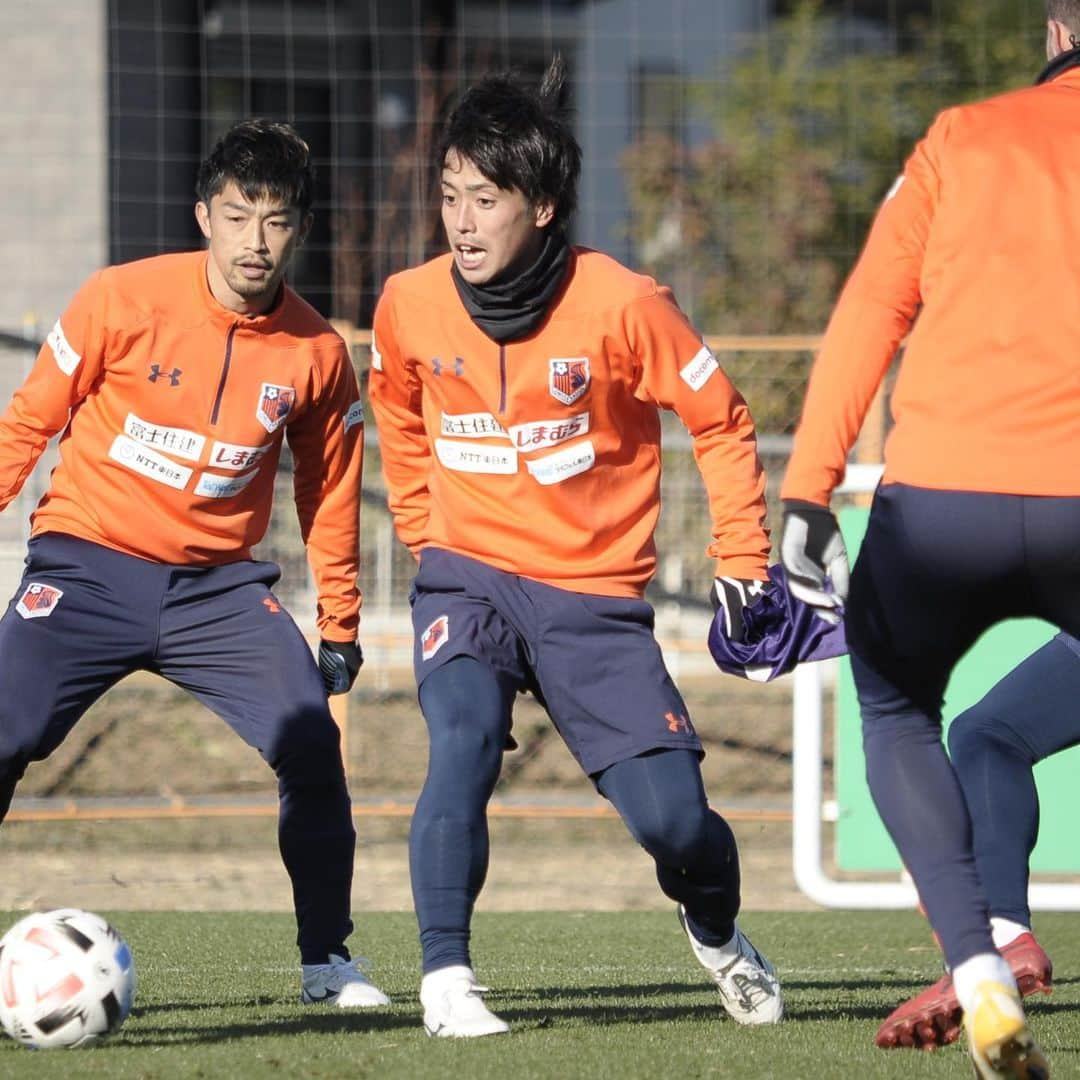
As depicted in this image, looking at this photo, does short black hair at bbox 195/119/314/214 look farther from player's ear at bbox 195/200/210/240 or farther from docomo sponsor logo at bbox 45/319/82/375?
docomo sponsor logo at bbox 45/319/82/375

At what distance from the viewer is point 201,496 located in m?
4.95

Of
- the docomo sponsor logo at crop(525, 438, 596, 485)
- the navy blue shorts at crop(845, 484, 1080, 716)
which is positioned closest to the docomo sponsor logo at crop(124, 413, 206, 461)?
the docomo sponsor logo at crop(525, 438, 596, 485)

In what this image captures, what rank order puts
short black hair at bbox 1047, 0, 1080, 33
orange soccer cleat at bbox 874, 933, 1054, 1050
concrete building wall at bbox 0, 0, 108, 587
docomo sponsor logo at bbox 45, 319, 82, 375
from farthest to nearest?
concrete building wall at bbox 0, 0, 108, 587 < docomo sponsor logo at bbox 45, 319, 82, 375 < orange soccer cleat at bbox 874, 933, 1054, 1050 < short black hair at bbox 1047, 0, 1080, 33

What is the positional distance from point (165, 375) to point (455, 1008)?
173 cm

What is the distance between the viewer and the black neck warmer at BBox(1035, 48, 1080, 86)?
11.5 feet

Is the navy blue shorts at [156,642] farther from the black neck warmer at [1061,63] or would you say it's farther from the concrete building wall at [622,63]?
the concrete building wall at [622,63]

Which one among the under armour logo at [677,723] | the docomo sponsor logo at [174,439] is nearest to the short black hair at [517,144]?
the docomo sponsor logo at [174,439]

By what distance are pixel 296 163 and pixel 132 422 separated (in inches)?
29.3

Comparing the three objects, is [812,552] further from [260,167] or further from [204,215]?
[204,215]

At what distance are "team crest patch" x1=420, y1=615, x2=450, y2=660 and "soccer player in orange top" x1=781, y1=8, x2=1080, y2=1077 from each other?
3.95 feet

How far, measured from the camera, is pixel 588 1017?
4.75 metres

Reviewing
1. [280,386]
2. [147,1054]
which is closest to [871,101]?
[280,386]

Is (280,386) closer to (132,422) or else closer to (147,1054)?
(132,422)

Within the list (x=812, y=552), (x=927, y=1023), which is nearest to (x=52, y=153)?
(x=927, y=1023)
